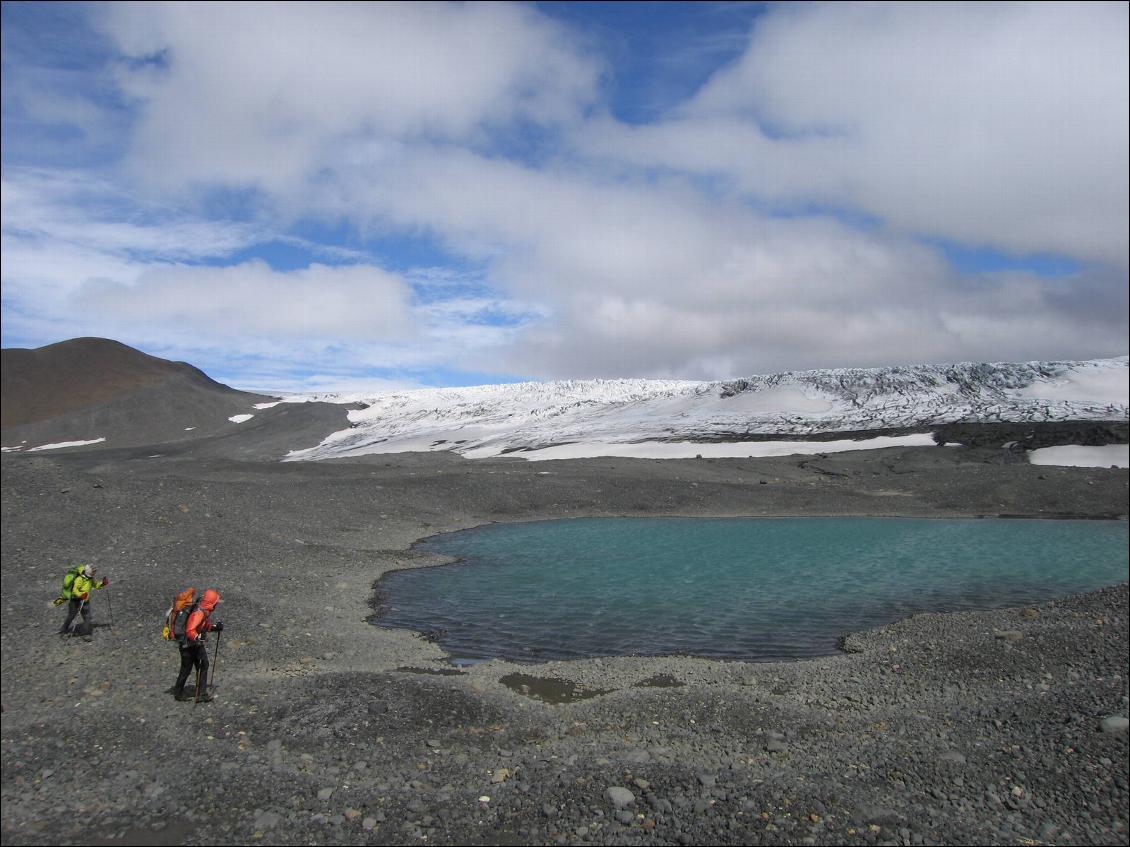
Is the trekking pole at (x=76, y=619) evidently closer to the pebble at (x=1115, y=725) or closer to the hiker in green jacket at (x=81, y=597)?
the hiker in green jacket at (x=81, y=597)

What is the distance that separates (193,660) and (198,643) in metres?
0.33

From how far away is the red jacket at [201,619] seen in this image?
9188mm

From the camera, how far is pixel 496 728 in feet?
31.1

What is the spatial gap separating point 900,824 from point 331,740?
631cm

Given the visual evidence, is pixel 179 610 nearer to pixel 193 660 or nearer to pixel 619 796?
pixel 193 660

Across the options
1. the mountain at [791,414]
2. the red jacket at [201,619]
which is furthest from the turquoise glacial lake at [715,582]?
the mountain at [791,414]

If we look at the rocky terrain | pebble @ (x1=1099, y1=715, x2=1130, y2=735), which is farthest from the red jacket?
pebble @ (x1=1099, y1=715, x2=1130, y2=735)

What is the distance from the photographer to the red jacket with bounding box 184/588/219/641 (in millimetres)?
9188

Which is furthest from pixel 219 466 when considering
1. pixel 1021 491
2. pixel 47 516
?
pixel 1021 491

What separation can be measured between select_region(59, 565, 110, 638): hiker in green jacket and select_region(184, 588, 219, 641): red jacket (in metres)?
3.26

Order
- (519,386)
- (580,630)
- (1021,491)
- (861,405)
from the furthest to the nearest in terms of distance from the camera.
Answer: (519,386), (861,405), (1021,491), (580,630)

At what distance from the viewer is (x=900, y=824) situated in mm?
7199

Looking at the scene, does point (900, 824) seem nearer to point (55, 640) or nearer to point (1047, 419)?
point (55, 640)

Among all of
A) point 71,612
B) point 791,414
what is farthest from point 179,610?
point 791,414
